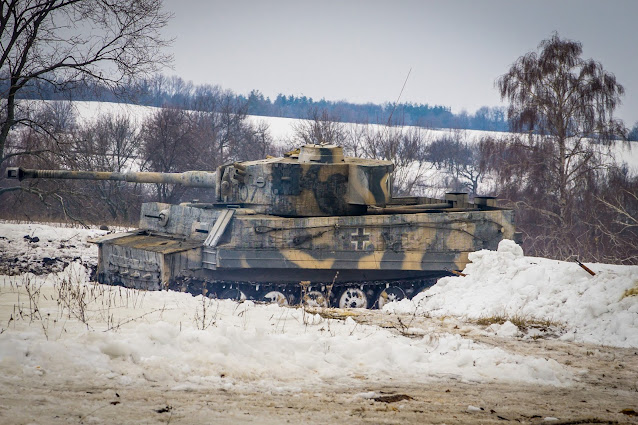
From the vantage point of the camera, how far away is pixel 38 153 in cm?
1296

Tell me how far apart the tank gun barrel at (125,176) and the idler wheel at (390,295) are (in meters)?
4.62

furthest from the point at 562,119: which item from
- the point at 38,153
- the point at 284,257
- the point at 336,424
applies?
the point at 336,424

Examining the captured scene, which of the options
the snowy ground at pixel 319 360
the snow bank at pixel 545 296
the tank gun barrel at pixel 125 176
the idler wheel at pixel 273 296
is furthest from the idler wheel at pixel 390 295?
the tank gun barrel at pixel 125 176

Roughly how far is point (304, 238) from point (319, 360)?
7201 mm

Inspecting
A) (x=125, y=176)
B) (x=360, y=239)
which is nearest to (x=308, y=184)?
(x=360, y=239)

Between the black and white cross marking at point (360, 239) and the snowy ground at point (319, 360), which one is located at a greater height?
the black and white cross marking at point (360, 239)

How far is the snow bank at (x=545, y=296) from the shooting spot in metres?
8.59

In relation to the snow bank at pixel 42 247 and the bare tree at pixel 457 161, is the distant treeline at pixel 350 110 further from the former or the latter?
the snow bank at pixel 42 247

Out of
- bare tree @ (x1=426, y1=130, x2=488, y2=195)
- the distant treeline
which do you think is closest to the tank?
bare tree @ (x1=426, y1=130, x2=488, y2=195)

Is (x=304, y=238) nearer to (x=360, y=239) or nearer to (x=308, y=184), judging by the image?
(x=360, y=239)

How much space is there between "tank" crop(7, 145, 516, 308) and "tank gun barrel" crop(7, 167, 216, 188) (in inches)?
6.7

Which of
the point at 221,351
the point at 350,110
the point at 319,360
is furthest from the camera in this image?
the point at 350,110

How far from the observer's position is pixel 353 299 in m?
14.0

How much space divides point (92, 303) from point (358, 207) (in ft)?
23.6
